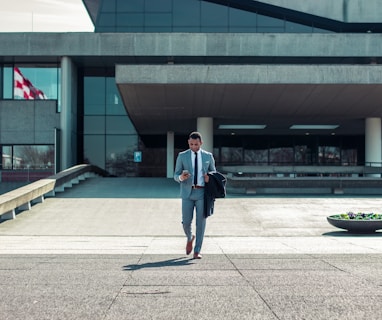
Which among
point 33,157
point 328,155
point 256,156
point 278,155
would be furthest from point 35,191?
point 328,155

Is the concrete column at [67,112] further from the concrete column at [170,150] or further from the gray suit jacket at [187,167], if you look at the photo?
the gray suit jacket at [187,167]

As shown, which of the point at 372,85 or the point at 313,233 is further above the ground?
the point at 372,85

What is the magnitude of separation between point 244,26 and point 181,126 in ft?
27.8

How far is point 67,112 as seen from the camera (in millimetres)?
32094

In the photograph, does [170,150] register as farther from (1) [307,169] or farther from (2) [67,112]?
(1) [307,169]

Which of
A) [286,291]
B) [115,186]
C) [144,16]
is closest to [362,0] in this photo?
[144,16]

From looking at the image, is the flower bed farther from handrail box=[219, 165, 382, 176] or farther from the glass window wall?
the glass window wall

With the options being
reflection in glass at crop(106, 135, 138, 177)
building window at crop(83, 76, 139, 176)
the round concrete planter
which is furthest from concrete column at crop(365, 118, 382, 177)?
the round concrete planter

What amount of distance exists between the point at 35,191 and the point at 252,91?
13043mm

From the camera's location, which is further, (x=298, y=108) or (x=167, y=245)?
(x=298, y=108)

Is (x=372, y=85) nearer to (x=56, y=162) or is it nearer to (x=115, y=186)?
(x=115, y=186)

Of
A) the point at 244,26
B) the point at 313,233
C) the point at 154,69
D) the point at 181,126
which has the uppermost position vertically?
the point at 244,26

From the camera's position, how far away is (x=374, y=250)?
24.9 feet

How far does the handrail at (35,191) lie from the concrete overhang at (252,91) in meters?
5.15
